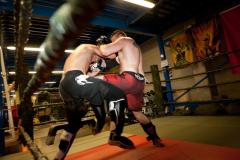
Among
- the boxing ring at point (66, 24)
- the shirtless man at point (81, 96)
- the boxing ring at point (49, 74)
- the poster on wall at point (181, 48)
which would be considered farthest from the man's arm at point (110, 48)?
the poster on wall at point (181, 48)

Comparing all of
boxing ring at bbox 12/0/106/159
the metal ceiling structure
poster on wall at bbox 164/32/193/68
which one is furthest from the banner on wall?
boxing ring at bbox 12/0/106/159

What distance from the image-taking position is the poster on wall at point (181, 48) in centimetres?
556

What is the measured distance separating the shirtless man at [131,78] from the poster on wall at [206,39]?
10.8 feet

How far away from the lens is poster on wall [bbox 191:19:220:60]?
4.65 m

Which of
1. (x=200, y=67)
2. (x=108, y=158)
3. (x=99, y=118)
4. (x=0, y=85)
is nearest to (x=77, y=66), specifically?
(x=99, y=118)

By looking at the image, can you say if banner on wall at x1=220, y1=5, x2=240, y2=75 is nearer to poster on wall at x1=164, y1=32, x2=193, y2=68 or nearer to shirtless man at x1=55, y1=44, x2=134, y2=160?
poster on wall at x1=164, y1=32, x2=193, y2=68

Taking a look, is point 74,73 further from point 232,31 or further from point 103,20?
point 232,31

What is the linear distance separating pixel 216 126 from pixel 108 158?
1.67 meters

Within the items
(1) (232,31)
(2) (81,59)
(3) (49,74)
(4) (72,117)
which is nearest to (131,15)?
(1) (232,31)

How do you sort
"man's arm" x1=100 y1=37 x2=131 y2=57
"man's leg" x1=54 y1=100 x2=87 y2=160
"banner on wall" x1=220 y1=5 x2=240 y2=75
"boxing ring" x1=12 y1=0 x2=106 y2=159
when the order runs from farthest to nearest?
"banner on wall" x1=220 y1=5 x2=240 y2=75
"man's arm" x1=100 y1=37 x2=131 y2=57
"man's leg" x1=54 y1=100 x2=87 y2=160
"boxing ring" x1=12 y1=0 x2=106 y2=159

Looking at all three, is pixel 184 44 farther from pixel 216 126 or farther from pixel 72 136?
pixel 72 136

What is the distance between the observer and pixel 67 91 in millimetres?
1762

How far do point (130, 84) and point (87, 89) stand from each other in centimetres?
53

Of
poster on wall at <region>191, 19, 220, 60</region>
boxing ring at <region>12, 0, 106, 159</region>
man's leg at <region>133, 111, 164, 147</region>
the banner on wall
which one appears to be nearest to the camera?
boxing ring at <region>12, 0, 106, 159</region>
